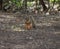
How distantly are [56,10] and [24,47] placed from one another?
11723 mm

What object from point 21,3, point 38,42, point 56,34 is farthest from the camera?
point 21,3

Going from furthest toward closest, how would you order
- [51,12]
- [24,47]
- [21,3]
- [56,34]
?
[21,3] < [51,12] < [56,34] < [24,47]

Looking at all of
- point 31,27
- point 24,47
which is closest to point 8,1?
point 31,27

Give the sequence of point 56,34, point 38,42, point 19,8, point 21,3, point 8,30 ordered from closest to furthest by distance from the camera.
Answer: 1. point 38,42
2. point 56,34
3. point 8,30
4. point 19,8
5. point 21,3

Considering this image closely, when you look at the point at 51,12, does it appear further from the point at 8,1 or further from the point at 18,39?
the point at 18,39

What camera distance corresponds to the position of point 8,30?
9.96 m

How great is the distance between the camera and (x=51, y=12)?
17312 mm

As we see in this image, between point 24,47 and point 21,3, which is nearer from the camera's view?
point 24,47

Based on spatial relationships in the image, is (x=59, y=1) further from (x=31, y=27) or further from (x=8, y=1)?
Answer: (x=31, y=27)

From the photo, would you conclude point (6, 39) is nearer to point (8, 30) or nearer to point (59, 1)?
point (8, 30)

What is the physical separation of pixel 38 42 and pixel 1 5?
35.1 feet

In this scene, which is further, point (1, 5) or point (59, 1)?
point (59, 1)

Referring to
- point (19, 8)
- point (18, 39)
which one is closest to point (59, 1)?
point (19, 8)

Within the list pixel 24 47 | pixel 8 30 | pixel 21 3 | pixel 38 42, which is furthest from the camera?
pixel 21 3
